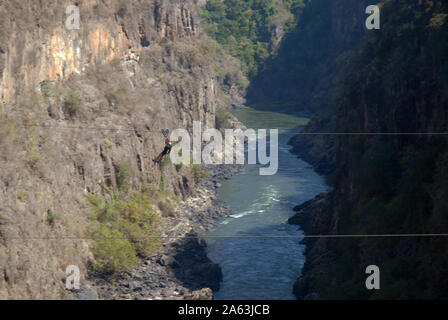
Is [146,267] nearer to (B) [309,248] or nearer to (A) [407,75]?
(B) [309,248]

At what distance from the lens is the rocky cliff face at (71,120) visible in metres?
29.8

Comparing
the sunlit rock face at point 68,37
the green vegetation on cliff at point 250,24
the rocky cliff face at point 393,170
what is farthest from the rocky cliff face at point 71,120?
the green vegetation on cliff at point 250,24

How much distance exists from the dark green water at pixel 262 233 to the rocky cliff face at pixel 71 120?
4209 millimetres

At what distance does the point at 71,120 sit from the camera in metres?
39.6

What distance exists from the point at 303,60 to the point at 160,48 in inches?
2298

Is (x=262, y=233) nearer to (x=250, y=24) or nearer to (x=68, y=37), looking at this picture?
(x=68, y=37)

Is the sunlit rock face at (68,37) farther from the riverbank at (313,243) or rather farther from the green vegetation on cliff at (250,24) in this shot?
the green vegetation on cliff at (250,24)

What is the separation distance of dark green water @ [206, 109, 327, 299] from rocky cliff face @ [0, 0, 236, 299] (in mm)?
4209

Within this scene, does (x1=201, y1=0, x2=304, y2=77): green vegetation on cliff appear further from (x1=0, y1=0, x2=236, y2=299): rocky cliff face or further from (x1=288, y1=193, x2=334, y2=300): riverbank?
(x1=288, y1=193, x2=334, y2=300): riverbank

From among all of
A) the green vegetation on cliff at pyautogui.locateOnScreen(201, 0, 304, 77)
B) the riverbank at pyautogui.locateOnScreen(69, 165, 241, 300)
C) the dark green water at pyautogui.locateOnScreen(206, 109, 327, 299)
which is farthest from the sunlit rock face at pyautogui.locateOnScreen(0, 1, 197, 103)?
the green vegetation on cliff at pyautogui.locateOnScreen(201, 0, 304, 77)

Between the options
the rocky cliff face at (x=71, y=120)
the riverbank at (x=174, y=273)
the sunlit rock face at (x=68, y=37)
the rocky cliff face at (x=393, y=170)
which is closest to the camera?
the rocky cliff face at (x=393, y=170)

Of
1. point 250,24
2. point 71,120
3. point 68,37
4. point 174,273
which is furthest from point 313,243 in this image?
point 250,24

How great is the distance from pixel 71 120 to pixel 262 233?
1569 centimetres

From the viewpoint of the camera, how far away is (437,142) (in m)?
29.8
